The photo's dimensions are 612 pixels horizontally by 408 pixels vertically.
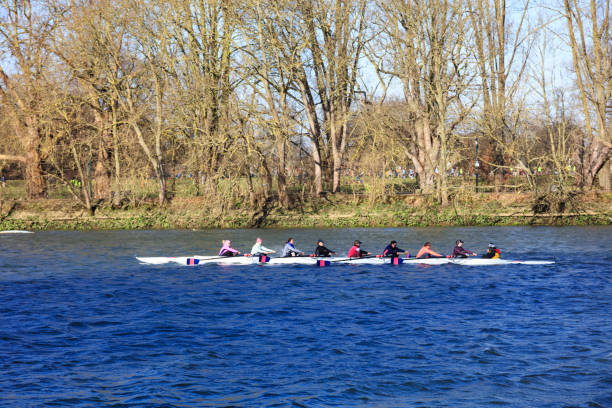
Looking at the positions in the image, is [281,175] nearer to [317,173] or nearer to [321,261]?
[317,173]

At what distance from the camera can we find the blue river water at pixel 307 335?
13.0m

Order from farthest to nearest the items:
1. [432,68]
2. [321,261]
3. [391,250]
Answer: [432,68]
[321,261]
[391,250]

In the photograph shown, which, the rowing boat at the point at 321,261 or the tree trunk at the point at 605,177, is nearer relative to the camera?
Answer: the rowing boat at the point at 321,261

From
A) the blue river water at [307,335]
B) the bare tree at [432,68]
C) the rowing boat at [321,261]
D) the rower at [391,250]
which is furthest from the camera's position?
the bare tree at [432,68]

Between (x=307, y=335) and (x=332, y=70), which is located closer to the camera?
(x=307, y=335)

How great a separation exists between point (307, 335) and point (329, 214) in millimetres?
27542

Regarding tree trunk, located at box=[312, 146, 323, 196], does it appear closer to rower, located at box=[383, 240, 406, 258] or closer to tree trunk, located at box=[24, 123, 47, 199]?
rower, located at box=[383, 240, 406, 258]

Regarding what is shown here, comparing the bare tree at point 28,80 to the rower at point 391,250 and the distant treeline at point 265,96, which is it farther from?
the rower at point 391,250

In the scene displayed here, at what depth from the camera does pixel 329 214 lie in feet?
146

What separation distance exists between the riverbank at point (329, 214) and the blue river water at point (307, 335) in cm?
1157

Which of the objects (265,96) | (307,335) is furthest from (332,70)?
(307,335)

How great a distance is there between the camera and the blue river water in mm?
13016

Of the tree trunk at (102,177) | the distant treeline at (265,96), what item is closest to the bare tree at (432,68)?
the distant treeline at (265,96)

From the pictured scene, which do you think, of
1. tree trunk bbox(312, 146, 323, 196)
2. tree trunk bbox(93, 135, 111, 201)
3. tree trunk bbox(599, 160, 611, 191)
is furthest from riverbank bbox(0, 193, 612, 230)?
tree trunk bbox(93, 135, 111, 201)
